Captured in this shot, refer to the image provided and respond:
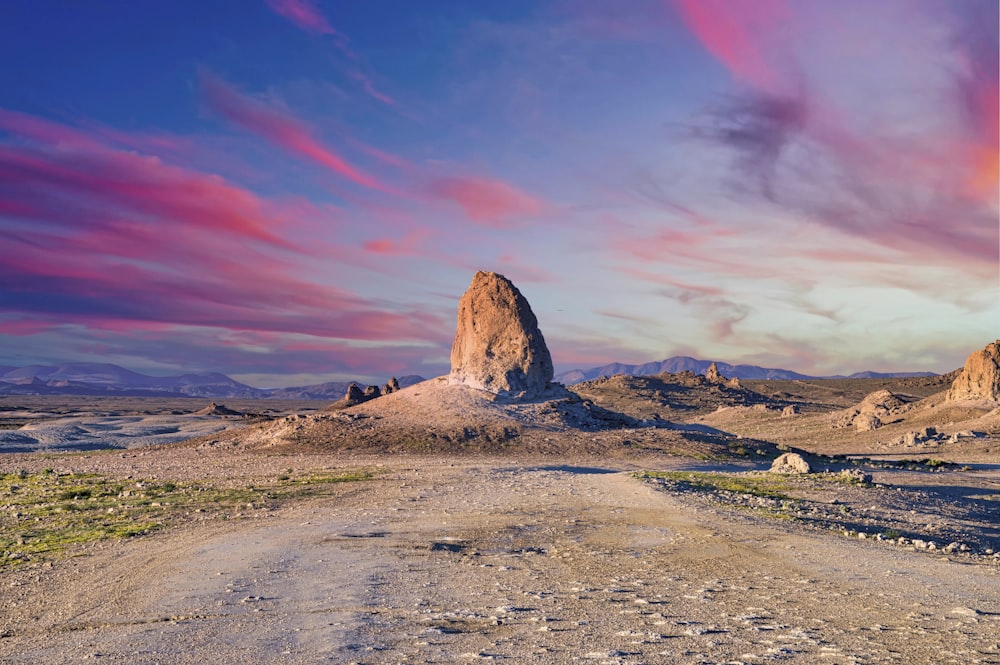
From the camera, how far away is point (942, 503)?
2609 cm

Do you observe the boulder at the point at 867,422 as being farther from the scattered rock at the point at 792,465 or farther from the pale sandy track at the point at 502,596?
the pale sandy track at the point at 502,596

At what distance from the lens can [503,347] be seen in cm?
4869

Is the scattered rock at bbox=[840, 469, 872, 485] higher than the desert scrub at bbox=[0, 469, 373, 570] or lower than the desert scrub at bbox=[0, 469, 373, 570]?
higher

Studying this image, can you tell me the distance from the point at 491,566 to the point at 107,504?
14.5 m

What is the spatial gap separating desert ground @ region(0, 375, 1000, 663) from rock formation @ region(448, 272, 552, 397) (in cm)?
1282

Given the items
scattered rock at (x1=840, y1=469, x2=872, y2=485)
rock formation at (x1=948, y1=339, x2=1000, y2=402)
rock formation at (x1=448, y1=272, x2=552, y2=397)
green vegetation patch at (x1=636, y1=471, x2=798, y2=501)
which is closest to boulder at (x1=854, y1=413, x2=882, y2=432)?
rock formation at (x1=948, y1=339, x2=1000, y2=402)

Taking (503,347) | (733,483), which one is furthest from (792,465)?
(503,347)

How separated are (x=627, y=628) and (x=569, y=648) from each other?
43.6 inches

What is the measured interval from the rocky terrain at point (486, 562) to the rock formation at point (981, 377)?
114 feet

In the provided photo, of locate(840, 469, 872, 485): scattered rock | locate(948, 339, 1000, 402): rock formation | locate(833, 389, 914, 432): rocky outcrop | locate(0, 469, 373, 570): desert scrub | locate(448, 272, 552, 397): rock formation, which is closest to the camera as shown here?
locate(0, 469, 373, 570): desert scrub

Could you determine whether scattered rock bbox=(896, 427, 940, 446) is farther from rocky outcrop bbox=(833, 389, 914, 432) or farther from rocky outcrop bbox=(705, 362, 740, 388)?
rocky outcrop bbox=(705, 362, 740, 388)

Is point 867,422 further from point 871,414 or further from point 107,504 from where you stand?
point 107,504

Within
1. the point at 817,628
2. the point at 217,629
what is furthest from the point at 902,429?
the point at 217,629

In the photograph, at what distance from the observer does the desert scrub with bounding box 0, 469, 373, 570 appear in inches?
665
